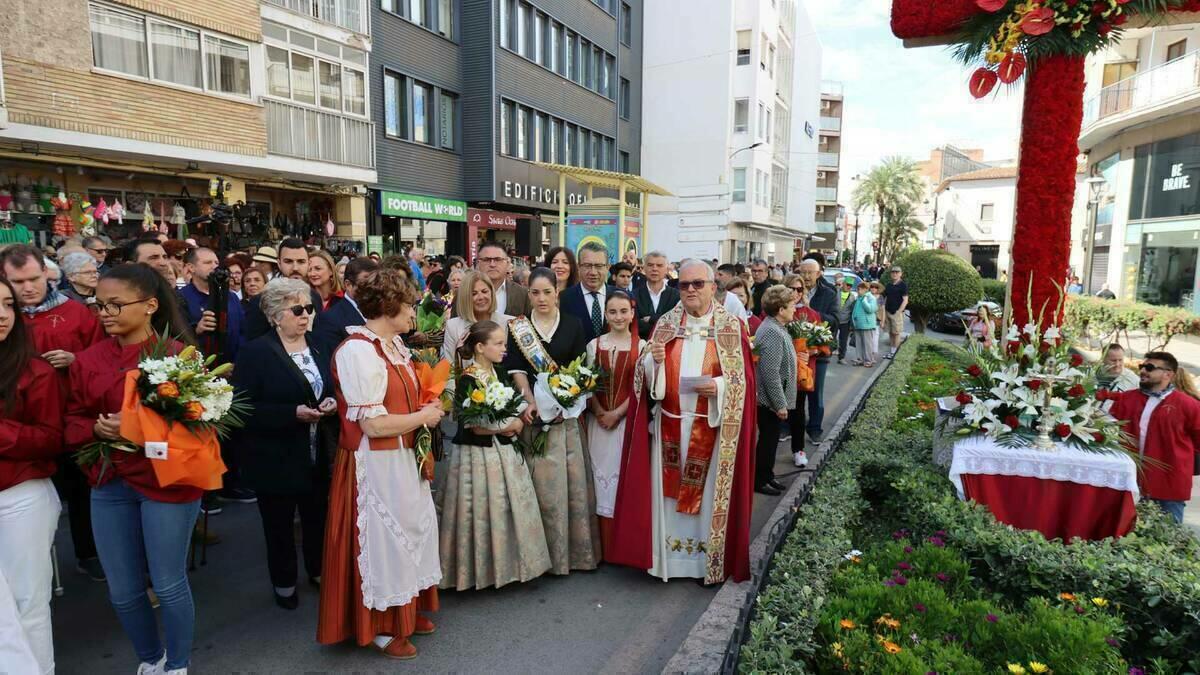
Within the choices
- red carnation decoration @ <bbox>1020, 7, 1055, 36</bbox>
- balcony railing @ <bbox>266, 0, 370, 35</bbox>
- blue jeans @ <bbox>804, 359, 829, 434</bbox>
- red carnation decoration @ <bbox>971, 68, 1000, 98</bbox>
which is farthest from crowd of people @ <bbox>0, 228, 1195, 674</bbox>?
balcony railing @ <bbox>266, 0, 370, 35</bbox>

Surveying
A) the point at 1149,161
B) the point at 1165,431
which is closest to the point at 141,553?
the point at 1165,431

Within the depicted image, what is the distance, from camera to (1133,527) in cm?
462

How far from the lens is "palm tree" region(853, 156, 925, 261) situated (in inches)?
2459

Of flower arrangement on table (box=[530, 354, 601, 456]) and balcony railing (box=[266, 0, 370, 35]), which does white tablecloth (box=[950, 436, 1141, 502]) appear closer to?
flower arrangement on table (box=[530, 354, 601, 456])

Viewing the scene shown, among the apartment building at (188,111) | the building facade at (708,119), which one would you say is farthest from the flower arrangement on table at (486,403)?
the building facade at (708,119)

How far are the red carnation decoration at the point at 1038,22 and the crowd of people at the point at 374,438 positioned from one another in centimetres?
274

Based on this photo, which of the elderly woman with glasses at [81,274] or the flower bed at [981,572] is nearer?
the flower bed at [981,572]

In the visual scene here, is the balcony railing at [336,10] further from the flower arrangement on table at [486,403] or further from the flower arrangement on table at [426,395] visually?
the flower arrangement on table at [426,395]

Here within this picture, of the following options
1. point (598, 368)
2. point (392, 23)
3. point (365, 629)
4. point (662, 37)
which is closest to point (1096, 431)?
point (598, 368)

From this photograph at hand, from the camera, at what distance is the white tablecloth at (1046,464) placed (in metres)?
4.58

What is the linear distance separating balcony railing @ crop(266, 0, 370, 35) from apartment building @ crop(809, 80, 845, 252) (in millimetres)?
54656

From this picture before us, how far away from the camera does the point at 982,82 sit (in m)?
5.39

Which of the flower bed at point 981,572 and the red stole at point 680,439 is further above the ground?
the red stole at point 680,439

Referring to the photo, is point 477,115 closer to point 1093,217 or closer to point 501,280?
point 501,280
